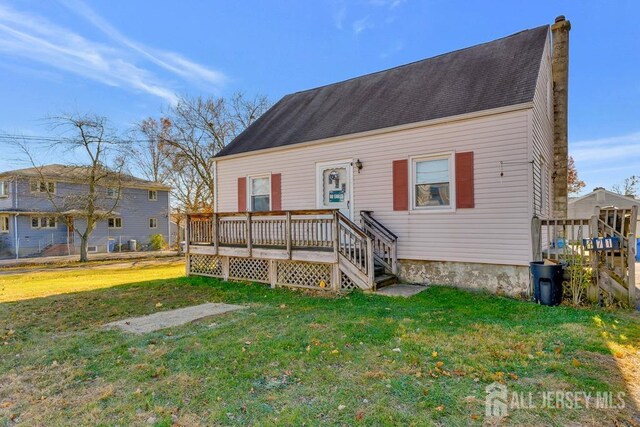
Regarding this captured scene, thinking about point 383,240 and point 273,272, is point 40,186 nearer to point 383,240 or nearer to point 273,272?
point 273,272

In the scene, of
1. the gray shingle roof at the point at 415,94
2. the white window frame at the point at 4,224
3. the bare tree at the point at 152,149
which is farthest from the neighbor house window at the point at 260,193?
the white window frame at the point at 4,224

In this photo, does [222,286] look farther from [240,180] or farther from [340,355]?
[340,355]

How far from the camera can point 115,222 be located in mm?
26703

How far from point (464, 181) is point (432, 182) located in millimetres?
720

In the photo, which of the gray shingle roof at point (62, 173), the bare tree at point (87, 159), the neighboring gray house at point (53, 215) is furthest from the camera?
the neighboring gray house at point (53, 215)

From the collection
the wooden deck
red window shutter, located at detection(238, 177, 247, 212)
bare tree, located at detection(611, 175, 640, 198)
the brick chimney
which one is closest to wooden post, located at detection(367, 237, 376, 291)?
the wooden deck

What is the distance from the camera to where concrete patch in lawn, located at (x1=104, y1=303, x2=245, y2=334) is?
537 centimetres

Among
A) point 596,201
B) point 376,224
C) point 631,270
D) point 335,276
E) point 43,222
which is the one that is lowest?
point 335,276

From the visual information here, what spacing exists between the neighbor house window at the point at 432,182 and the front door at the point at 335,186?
5.88 ft

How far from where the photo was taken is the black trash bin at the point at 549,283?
6.20 m

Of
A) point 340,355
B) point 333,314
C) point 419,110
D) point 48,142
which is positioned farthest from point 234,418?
point 48,142

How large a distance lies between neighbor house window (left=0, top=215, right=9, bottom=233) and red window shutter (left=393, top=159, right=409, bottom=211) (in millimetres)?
26346

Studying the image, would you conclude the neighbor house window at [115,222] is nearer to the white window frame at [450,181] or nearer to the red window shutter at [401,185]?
the red window shutter at [401,185]

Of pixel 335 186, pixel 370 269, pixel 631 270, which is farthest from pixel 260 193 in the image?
pixel 631 270
